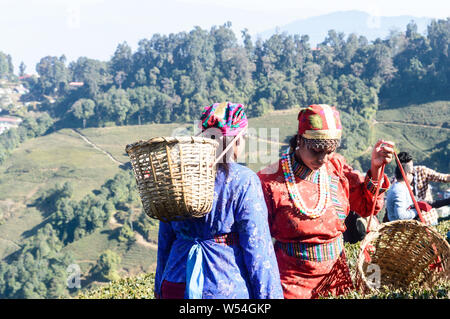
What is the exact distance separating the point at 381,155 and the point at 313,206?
1.34 ft

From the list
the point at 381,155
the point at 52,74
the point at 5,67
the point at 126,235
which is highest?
the point at 5,67

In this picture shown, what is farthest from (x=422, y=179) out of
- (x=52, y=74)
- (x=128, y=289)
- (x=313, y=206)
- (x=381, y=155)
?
(x=52, y=74)

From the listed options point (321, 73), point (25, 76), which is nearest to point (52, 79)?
point (25, 76)

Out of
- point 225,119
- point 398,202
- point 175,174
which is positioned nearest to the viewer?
point 175,174

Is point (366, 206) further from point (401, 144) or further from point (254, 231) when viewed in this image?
point (401, 144)

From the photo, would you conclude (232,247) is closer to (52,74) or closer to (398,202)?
(398,202)

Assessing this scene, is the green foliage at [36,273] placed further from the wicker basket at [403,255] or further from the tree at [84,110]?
the wicker basket at [403,255]

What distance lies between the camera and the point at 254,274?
6.69 ft

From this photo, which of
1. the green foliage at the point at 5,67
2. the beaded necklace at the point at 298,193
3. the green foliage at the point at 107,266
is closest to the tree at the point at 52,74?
the green foliage at the point at 5,67

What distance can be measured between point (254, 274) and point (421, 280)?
101cm

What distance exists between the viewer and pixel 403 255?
105 inches

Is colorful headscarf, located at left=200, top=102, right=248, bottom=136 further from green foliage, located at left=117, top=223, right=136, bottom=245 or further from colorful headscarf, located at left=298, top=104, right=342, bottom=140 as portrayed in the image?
green foliage, located at left=117, top=223, right=136, bottom=245

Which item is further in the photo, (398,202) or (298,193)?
(398,202)

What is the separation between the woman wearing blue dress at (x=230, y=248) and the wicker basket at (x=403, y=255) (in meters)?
0.56
